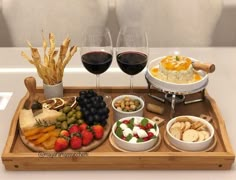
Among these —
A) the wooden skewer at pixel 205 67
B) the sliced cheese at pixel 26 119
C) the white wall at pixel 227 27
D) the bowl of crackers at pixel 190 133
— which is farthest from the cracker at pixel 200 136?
the white wall at pixel 227 27

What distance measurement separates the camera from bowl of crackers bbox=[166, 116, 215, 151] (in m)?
1.00

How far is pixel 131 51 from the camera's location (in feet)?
4.08

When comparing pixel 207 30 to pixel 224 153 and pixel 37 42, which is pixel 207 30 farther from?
pixel 224 153

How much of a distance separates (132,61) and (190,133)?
303 mm

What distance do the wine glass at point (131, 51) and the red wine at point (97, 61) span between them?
1.4 inches

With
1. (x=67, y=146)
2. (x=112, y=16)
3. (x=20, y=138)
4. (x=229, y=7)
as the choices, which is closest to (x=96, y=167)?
(x=67, y=146)

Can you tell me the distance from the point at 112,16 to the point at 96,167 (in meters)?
1.56

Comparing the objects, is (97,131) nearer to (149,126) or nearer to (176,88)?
(149,126)

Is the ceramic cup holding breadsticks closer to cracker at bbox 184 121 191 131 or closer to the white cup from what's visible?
the white cup

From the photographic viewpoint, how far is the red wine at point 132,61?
3.91 feet

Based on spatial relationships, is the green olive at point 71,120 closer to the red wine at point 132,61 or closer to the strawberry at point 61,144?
the strawberry at point 61,144

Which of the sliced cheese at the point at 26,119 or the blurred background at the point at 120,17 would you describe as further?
the blurred background at the point at 120,17

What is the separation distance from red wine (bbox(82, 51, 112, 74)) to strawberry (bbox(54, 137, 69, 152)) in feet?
0.98

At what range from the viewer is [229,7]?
2418 millimetres
